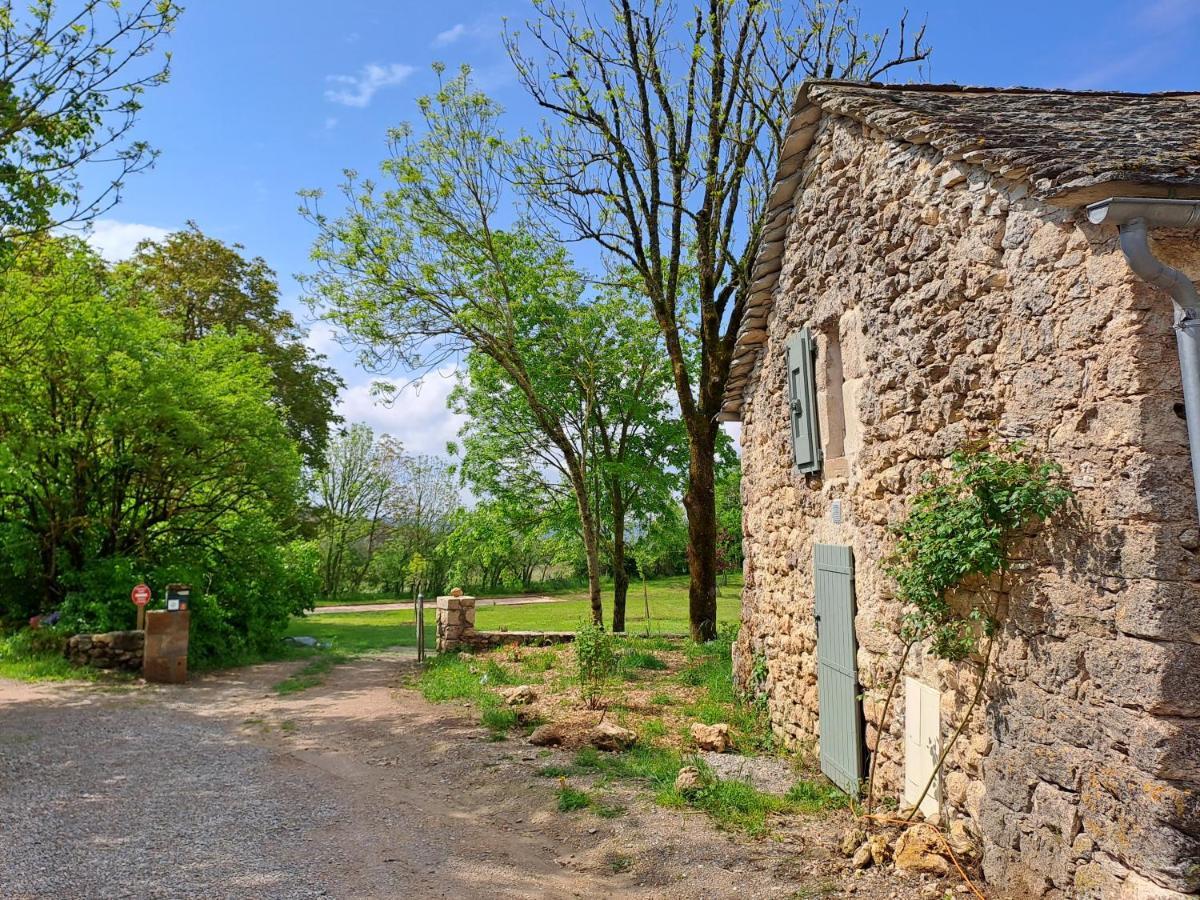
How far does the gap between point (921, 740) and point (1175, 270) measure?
329 cm

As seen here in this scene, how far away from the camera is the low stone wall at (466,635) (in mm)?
14414

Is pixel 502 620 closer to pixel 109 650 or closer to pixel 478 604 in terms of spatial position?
pixel 478 604

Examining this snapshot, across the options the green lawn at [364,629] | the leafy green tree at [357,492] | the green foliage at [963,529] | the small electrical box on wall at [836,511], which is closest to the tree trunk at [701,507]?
the green lawn at [364,629]

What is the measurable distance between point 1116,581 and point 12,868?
665 centimetres

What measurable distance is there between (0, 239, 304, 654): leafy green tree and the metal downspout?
13065 millimetres

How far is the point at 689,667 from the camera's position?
11.7 m

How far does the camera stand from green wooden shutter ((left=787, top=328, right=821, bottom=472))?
6793mm

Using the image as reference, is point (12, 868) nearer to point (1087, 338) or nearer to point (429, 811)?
point (429, 811)

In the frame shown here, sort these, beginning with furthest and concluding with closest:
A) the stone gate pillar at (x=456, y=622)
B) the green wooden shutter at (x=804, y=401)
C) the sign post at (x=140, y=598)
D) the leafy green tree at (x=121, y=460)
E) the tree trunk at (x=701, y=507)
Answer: the stone gate pillar at (x=456, y=622)
the tree trunk at (x=701, y=507)
the leafy green tree at (x=121, y=460)
the sign post at (x=140, y=598)
the green wooden shutter at (x=804, y=401)

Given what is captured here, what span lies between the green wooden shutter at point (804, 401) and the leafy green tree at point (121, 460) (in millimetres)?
10373

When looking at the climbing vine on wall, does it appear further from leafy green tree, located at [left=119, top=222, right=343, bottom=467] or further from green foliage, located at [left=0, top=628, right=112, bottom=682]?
leafy green tree, located at [left=119, top=222, right=343, bottom=467]

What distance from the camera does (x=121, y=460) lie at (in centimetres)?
1334

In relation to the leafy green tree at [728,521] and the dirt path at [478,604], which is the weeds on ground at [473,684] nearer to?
the dirt path at [478,604]

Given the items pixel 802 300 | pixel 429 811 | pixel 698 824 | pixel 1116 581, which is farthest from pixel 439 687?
pixel 1116 581
